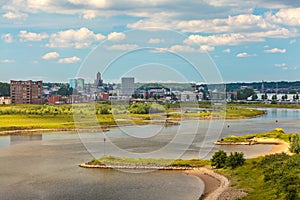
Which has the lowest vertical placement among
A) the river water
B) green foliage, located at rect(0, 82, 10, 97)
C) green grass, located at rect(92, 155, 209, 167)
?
the river water

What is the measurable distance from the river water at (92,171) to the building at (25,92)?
3309 centimetres

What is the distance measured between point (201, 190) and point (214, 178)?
1598mm

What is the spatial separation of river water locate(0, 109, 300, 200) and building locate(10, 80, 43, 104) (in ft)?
109

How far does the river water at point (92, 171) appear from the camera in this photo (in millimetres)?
13898

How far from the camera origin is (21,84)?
60.3m

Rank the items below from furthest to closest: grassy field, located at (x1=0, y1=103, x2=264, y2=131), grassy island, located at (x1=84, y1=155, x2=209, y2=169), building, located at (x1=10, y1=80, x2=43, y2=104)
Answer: building, located at (x1=10, y1=80, x2=43, y2=104)
grassy field, located at (x1=0, y1=103, x2=264, y2=131)
grassy island, located at (x1=84, y1=155, x2=209, y2=169)

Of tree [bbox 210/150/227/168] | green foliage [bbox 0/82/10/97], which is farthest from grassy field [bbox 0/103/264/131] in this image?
green foliage [bbox 0/82/10/97]

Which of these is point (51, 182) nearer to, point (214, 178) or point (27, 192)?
point (27, 192)

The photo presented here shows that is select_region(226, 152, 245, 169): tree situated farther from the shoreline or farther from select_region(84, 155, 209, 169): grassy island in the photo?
select_region(84, 155, 209, 169): grassy island

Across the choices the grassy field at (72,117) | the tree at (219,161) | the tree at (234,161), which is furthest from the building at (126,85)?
the grassy field at (72,117)

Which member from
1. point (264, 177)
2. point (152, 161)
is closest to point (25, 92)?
point (152, 161)

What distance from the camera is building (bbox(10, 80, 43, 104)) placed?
60.4m

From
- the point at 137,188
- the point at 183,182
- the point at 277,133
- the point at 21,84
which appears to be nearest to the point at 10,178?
the point at 137,188

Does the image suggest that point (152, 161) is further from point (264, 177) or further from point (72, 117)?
point (72, 117)
